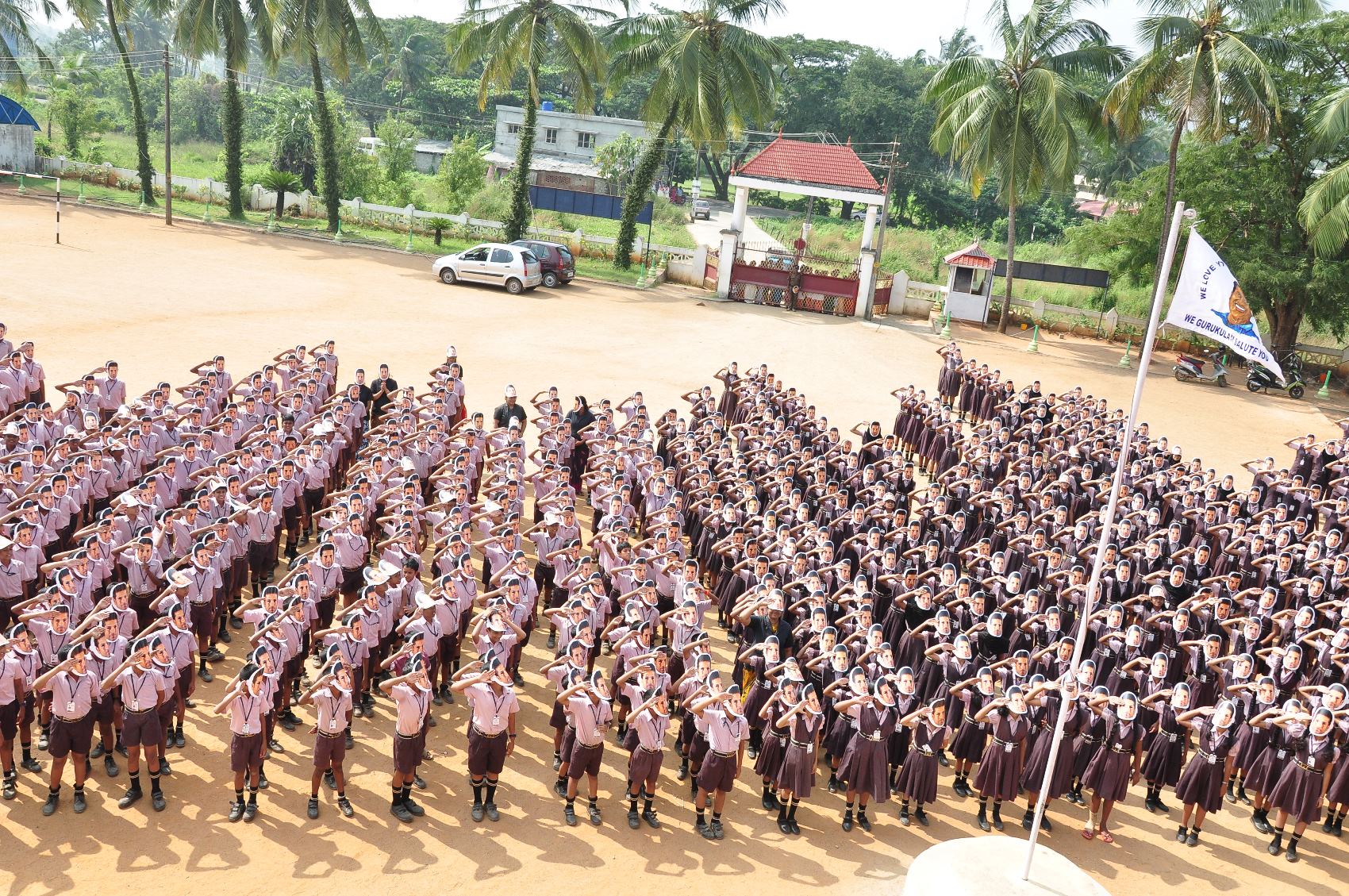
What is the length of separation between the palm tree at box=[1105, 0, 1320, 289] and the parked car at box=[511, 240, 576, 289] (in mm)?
14457

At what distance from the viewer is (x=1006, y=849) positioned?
26.0 feet

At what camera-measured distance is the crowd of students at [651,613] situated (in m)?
8.01

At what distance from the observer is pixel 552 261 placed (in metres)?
29.6

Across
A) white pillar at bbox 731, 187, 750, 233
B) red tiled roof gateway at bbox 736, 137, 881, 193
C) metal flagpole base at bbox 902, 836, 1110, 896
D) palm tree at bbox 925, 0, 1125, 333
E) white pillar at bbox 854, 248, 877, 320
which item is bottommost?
metal flagpole base at bbox 902, 836, 1110, 896

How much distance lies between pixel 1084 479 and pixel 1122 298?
25.0 m

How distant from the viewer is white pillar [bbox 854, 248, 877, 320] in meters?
30.6

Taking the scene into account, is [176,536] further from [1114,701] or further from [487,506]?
[1114,701]

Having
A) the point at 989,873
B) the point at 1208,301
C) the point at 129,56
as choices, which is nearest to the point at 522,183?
the point at 129,56

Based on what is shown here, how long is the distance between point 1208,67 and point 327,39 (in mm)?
23542

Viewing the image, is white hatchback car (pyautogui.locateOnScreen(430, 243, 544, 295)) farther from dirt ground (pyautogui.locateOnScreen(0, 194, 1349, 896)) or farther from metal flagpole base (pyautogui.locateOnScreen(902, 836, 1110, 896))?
metal flagpole base (pyautogui.locateOnScreen(902, 836, 1110, 896))

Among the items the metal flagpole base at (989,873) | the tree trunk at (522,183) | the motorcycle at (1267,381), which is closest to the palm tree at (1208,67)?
the motorcycle at (1267,381)

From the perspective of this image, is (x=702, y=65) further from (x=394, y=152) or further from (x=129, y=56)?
(x=129, y=56)

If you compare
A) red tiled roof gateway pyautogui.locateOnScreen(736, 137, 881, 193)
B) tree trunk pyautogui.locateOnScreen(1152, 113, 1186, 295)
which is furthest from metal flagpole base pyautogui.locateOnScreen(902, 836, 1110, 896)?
red tiled roof gateway pyautogui.locateOnScreen(736, 137, 881, 193)

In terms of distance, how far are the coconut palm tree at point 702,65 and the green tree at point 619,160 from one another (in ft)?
37.3
